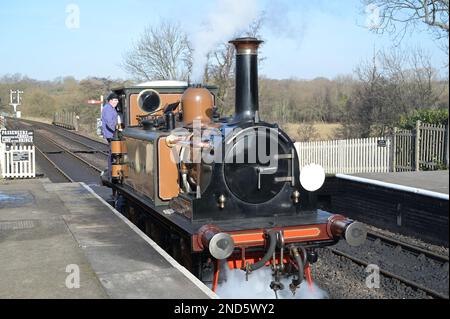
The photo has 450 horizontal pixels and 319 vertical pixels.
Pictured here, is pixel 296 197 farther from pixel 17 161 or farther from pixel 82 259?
pixel 17 161

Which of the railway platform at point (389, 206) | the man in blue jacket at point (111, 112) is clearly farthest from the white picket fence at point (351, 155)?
the man in blue jacket at point (111, 112)

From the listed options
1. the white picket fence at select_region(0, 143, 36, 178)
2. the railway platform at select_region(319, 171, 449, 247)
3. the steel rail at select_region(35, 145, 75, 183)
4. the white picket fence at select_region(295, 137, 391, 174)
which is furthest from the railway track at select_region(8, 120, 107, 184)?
the railway platform at select_region(319, 171, 449, 247)

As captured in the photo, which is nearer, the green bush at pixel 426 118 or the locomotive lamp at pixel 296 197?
the locomotive lamp at pixel 296 197

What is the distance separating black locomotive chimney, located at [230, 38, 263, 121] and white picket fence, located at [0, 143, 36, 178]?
33.4ft

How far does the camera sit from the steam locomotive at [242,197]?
18.2ft

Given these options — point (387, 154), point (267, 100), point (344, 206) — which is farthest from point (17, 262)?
point (267, 100)

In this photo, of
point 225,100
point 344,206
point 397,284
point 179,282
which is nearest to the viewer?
point 179,282

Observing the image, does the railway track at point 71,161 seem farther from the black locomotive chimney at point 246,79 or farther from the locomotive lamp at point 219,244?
the locomotive lamp at point 219,244

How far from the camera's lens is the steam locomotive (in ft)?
18.2

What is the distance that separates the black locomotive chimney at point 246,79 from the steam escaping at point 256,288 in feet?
6.02

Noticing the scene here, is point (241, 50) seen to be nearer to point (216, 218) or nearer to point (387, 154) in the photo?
point (216, 218)

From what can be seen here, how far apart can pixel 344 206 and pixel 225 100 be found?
40.8 ft

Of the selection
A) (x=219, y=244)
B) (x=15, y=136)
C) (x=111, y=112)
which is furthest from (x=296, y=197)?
(x=15, y=136)
